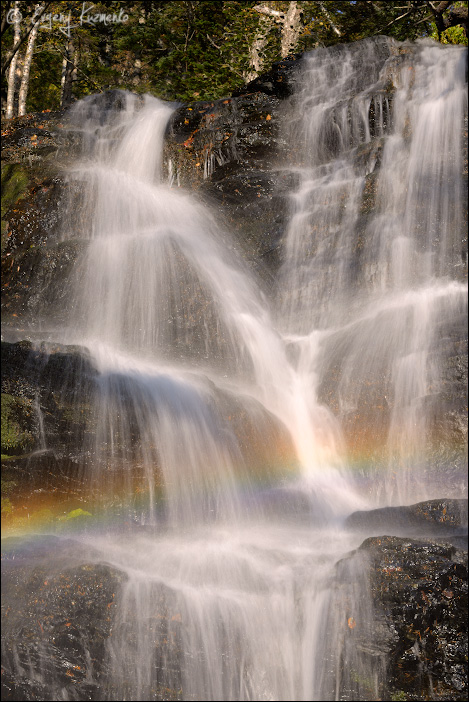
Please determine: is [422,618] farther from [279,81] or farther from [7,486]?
[279,81]

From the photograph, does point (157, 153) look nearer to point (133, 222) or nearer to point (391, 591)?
point (133, 222)

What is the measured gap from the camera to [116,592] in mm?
5930

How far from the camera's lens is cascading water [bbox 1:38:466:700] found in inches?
223

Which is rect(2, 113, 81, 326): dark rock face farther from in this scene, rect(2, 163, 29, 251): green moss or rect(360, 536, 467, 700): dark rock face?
rect(360, 536, 467, 700): dark rock face

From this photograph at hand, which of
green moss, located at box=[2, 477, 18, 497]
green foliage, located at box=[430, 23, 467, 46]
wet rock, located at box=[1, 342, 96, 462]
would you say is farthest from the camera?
green foliage, located at box=[430, 23, 467, 46]

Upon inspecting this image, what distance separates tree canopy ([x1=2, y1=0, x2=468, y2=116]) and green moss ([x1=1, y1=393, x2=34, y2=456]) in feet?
29.6

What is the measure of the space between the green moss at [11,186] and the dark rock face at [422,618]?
6042 mm

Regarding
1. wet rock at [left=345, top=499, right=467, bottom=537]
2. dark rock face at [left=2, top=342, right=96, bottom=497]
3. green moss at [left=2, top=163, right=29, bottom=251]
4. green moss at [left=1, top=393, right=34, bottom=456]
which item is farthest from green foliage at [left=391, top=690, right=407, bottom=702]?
green moss at [left=2, top=163, right=29, bottom=251]

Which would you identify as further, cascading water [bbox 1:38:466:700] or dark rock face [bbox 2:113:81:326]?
dark rock face [bbox 2:113:81:326]

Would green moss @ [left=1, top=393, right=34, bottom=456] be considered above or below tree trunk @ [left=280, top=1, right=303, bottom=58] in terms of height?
below

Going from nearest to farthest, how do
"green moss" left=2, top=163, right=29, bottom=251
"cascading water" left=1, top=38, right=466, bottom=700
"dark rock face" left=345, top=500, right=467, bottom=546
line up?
1. "cascading water" left=1, top=38, right=466, bottom=700
2. "dark rock face" left=345, top=500, right=467, bottom=546
3. "green moss" left=2, top=163, right=29, bottom=251

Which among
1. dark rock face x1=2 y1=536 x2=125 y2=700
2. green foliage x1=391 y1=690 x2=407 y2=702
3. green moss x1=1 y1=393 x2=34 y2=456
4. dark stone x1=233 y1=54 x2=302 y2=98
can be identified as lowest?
green foliage x1=391 y1=690 x2=407 y2=702

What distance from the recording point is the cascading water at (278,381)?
5.68 metres

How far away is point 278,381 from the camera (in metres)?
7.65
